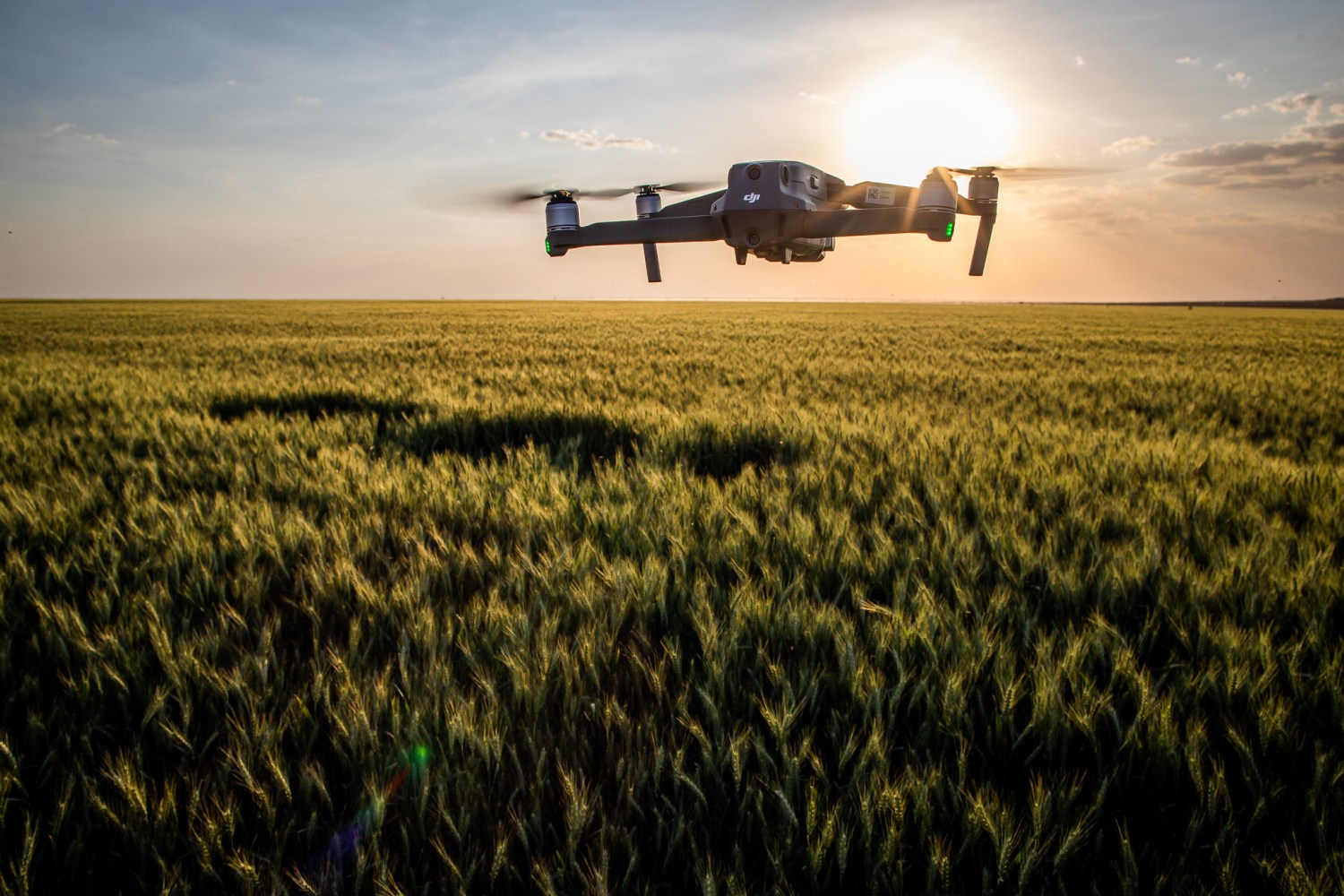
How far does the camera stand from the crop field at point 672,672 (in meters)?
1.13

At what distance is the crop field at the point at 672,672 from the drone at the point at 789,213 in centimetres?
213

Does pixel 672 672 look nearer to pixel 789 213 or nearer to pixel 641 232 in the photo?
pixel 789 213

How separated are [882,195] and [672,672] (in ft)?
17.0

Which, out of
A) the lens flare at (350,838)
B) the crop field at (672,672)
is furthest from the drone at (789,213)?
the lens flare at (350,838)

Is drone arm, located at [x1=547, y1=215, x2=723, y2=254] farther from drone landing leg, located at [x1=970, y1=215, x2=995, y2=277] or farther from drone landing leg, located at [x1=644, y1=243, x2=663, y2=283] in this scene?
drone landing leg, located at [x1=970, y1=215, x2=995, y2=277]

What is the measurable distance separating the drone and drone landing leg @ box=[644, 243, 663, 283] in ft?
1.37

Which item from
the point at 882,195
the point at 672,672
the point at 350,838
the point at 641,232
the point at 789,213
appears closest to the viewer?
the point at 350,838

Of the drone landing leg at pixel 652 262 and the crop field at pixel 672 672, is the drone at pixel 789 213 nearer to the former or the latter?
the drone landing leg at pixel 652 262

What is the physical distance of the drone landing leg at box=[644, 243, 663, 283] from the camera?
666 centimetres

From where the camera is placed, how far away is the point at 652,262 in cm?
675

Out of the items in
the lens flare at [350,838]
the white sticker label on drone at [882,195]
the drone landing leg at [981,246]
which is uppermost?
the white sticker label on drone at [882,195]

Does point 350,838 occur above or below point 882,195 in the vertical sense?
below

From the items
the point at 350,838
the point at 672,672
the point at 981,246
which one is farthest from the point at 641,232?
the point at 350,838

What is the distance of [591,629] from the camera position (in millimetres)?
1730
